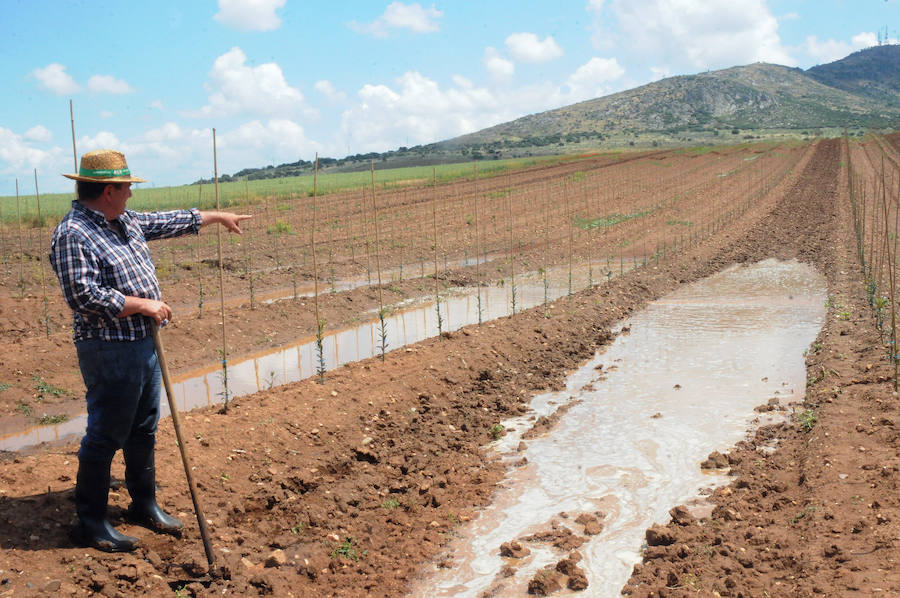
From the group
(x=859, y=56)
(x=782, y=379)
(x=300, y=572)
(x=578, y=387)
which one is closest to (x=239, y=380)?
(x=578, y=387)

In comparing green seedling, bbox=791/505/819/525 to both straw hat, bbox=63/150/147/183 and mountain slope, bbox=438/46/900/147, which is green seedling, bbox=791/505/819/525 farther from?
mountain slope, bbox=438/46/900/147

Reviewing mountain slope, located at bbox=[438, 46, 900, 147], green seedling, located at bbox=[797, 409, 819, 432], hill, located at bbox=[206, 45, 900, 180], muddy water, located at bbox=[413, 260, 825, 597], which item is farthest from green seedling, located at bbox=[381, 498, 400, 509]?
mountain slope, located at bbox=[438, 46, 900, 147]

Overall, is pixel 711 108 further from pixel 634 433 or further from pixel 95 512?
pixel 95 512

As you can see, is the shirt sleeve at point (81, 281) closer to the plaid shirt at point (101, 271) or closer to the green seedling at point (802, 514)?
the plaid shirt at point (101, 271)

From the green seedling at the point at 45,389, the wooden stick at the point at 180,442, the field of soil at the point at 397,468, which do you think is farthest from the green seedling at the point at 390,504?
the green seedling at the point at 45,389

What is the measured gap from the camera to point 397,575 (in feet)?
13.8

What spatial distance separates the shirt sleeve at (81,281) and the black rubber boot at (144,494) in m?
0.89

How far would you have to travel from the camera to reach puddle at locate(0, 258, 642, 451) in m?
A: 7.53

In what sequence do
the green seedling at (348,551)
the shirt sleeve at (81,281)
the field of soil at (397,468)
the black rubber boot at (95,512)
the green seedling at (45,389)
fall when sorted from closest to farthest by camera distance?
1. the shirt sleeve at (81,281)
2. the black rubber boot at (95,512)
3. the field of soil at (397,468)
4. the green seedling at (348,551)
5. the green seedling at (45,389)

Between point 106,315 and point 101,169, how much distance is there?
2.29 feet

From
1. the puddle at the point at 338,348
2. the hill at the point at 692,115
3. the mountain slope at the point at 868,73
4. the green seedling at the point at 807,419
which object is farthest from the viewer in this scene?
the mountain slope at the point at 868,73

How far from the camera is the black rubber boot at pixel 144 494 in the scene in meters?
3.76

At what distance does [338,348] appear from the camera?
9961 mm

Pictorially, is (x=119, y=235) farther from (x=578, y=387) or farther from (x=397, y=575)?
(x=578, y=387)
